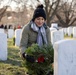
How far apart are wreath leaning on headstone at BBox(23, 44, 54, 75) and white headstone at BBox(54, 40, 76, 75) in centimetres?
107

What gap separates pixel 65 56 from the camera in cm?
452

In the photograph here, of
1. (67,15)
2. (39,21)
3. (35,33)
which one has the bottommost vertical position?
(35,33)

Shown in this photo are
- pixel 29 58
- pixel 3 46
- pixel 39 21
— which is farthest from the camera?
pixel 3 46

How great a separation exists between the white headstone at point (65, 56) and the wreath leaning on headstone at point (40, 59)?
107cm

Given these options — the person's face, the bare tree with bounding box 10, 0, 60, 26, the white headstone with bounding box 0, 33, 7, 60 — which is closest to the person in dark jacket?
the person's face

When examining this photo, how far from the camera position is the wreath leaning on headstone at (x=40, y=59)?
5621 millimetres

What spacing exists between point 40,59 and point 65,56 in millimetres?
1198

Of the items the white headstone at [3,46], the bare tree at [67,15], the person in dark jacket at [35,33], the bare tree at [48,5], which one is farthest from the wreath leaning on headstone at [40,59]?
the bare tree at [67,15]

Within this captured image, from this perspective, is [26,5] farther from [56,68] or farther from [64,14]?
[56,68]

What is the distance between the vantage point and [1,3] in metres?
47.2

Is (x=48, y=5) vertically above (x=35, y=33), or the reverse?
(x=48, y=5)

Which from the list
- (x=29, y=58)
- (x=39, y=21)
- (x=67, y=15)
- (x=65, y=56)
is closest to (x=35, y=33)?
(x=39, y=21)

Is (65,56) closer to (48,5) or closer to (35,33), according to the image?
(35,33)

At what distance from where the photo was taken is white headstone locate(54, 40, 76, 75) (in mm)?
4434
